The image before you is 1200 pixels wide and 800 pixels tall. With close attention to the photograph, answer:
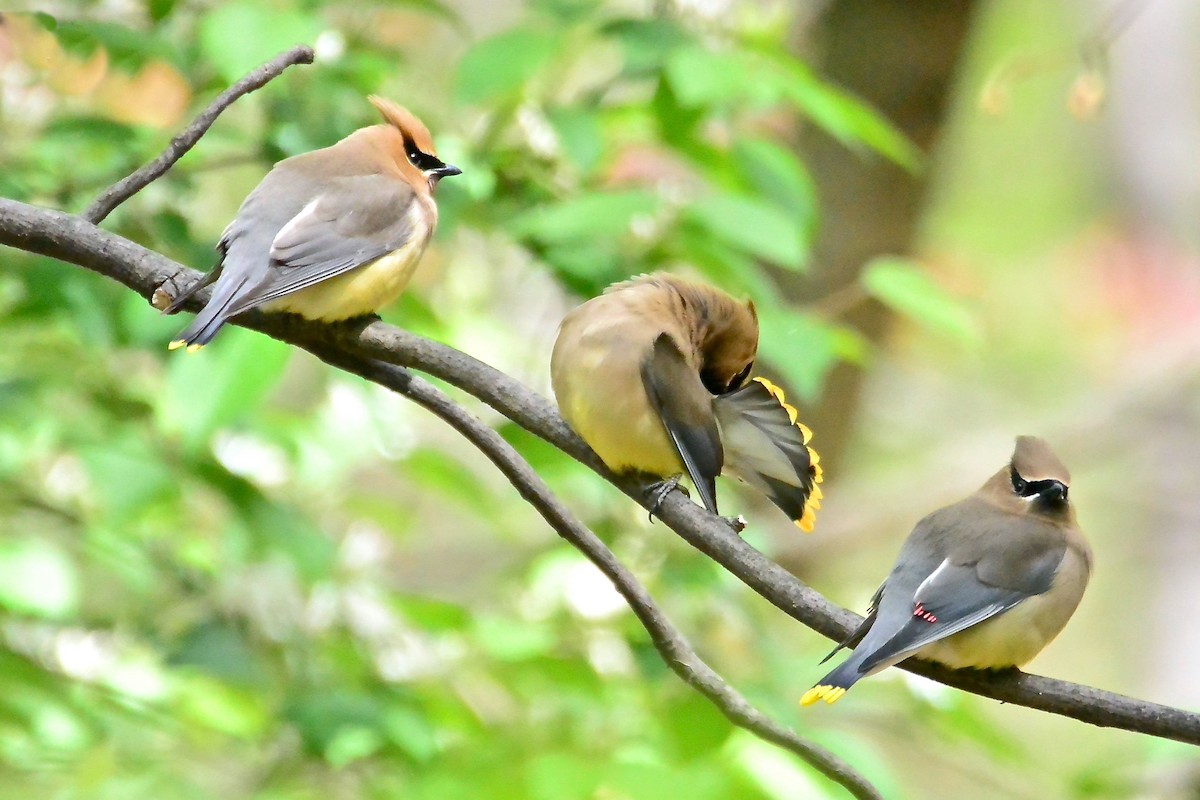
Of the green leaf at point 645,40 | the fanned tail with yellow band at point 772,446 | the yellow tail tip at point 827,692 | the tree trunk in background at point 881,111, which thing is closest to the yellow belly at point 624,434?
the fanned tail with yellow band at point 772,446

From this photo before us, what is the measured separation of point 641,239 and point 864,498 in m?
3.71

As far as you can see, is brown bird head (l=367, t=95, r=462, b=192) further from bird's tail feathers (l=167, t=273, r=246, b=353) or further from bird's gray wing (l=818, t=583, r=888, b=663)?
bird's gray wing (l=818, t=583, r=888, b=663)

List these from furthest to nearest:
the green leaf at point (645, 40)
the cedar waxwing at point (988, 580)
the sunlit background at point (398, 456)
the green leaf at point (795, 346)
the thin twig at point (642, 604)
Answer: the green leaf at point (645, 40)
the green leaf at point (795, 346)
the sunlit background at point (398, 456)
the cedar waxwing at point (988, 580)
the thin twig at point (642, 604)

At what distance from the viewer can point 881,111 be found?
5609 mm

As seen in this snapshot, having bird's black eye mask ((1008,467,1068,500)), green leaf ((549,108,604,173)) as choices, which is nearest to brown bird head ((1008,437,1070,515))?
bird's black eye mask ((1008,467,1068,500))

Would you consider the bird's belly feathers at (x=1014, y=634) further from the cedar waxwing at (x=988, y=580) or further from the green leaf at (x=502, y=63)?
the green leaf at (x=502, y=63)

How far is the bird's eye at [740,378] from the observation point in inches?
121

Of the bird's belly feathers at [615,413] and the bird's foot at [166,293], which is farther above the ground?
the bird's belly feathers at [615,413]

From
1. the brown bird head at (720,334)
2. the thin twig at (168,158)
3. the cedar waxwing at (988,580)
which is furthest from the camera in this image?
the brown bird head at (720,334)

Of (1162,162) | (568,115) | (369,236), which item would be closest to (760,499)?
(568,115)

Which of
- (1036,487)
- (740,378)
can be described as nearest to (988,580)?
(1036,487)

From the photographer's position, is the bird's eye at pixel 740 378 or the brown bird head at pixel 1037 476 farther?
the brown bird head at pixel 1037 476

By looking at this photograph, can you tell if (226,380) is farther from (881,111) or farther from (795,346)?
(881,111)

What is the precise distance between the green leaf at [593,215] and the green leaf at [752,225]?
0.15m
